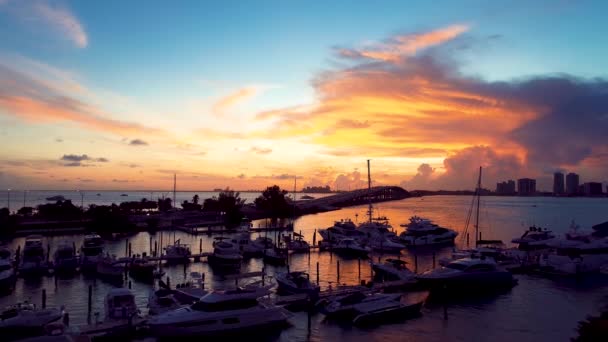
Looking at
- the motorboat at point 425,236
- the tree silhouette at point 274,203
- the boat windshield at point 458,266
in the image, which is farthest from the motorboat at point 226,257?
the tree silhouette at point 274,203

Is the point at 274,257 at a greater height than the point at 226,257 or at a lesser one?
lesser

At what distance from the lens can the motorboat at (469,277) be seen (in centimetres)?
2756

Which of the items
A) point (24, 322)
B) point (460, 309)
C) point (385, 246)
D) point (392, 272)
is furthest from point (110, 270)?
point (385, 246)

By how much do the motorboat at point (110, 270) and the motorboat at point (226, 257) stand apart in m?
7.22

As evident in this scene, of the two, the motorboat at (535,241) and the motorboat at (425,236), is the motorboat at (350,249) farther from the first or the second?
the motorboat at (535,241)

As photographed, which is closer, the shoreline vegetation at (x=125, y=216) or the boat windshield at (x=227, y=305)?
the boat windshield at (x=227, y=305)

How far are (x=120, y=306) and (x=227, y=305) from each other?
16.7 feet

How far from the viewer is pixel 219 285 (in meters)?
30.0

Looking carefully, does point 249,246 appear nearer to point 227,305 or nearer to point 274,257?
point 274,257

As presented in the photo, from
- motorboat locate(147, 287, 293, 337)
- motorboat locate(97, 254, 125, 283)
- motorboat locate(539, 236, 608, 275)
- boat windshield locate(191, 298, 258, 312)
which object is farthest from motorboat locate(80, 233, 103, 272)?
motorboat locate(539, 236, 608, 275)

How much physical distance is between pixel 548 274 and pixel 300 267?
738 inches

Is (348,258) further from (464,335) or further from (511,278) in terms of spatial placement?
(464,335)

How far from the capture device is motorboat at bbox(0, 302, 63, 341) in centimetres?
1877

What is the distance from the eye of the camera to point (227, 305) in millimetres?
19797
